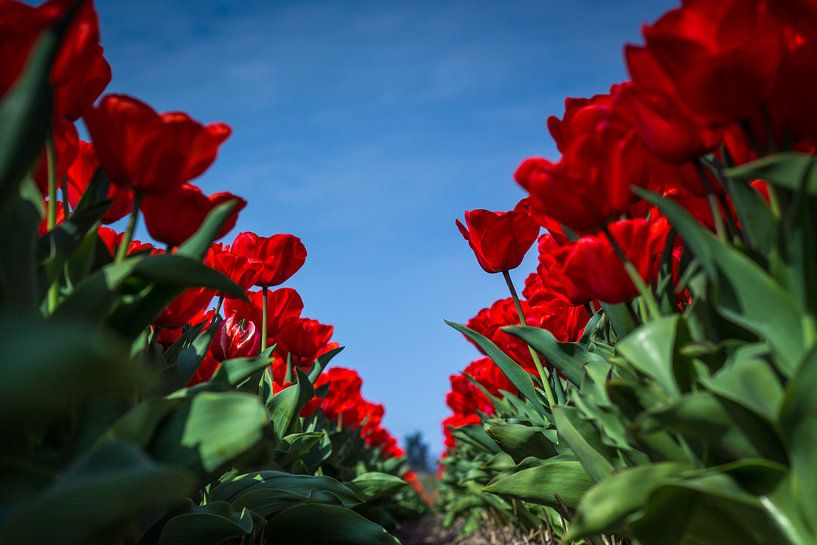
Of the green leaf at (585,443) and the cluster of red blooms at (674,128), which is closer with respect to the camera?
the cluster of red blooms at (674,128)

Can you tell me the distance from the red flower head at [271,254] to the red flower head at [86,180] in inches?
30.7

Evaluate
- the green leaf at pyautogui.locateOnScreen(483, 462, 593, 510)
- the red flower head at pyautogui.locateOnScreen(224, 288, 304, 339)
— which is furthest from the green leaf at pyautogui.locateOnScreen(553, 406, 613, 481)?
the red flower head at pyautogui.locateOnScreen(224, 288, 304, 339)

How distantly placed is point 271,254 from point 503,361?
92 centimetres

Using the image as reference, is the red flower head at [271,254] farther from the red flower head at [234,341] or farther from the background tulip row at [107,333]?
the background tulip row at [107,333]

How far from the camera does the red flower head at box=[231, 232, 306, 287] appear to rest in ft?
8.32

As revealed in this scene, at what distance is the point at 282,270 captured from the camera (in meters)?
2.58

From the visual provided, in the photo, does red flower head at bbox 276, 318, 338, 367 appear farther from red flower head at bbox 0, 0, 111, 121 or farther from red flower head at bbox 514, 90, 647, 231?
red flower head at bbox 514, 90, 647, 231

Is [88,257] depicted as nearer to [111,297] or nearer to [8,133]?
[111,297]

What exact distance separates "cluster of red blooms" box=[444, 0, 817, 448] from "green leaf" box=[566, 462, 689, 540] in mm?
417

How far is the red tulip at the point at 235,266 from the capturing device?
2.34m

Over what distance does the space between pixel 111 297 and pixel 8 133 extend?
12.0 inches

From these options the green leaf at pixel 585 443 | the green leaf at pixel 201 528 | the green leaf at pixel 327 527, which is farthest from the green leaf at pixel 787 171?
the green leaf at pixel 327 527

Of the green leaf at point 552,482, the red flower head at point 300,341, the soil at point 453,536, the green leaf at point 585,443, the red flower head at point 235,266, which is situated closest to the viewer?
the green leaf at point 585,443

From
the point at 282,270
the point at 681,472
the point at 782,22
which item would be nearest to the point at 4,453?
the point at 681,472
